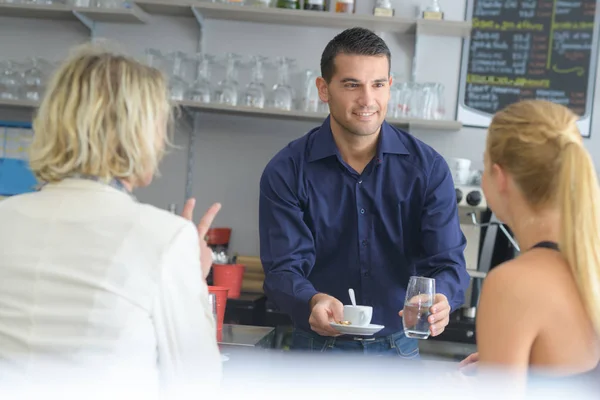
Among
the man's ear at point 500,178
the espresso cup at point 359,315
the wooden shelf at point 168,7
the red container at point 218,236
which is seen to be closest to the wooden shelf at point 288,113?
the wooden shelf at point 168,7

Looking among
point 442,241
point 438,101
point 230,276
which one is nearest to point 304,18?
point 438,101

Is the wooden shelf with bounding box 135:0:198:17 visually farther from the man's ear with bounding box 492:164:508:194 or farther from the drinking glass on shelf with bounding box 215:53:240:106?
the man's ear with bounding box 492:164:508:194

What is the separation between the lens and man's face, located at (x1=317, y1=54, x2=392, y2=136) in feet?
7.63

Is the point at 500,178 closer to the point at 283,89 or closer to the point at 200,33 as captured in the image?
the point at 283,89

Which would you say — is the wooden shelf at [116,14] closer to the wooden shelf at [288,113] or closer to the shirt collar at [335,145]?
the wooden shelf at [288,113]

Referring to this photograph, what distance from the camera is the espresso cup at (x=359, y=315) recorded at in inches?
77.0

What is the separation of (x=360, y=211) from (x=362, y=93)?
33 centimetres

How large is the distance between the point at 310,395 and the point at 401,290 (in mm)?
864

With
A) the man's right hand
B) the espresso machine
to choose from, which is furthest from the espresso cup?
the espresso machine

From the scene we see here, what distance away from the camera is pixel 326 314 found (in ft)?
6.60

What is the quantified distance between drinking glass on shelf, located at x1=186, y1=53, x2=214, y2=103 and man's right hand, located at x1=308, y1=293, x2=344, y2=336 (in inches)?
79.0

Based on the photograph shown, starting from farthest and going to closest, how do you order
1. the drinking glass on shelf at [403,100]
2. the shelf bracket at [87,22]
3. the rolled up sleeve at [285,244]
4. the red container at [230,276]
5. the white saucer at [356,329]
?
the shelf bracket at [87,22], the drinking glass on shelf at [403,100], the red container at [230,276], the rolled up sleeve at [285,244], the white saucer at [356,329]

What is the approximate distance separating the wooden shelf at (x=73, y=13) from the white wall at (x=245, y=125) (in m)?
0.11

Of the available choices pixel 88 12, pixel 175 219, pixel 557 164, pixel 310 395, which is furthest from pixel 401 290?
pixel 88 12
